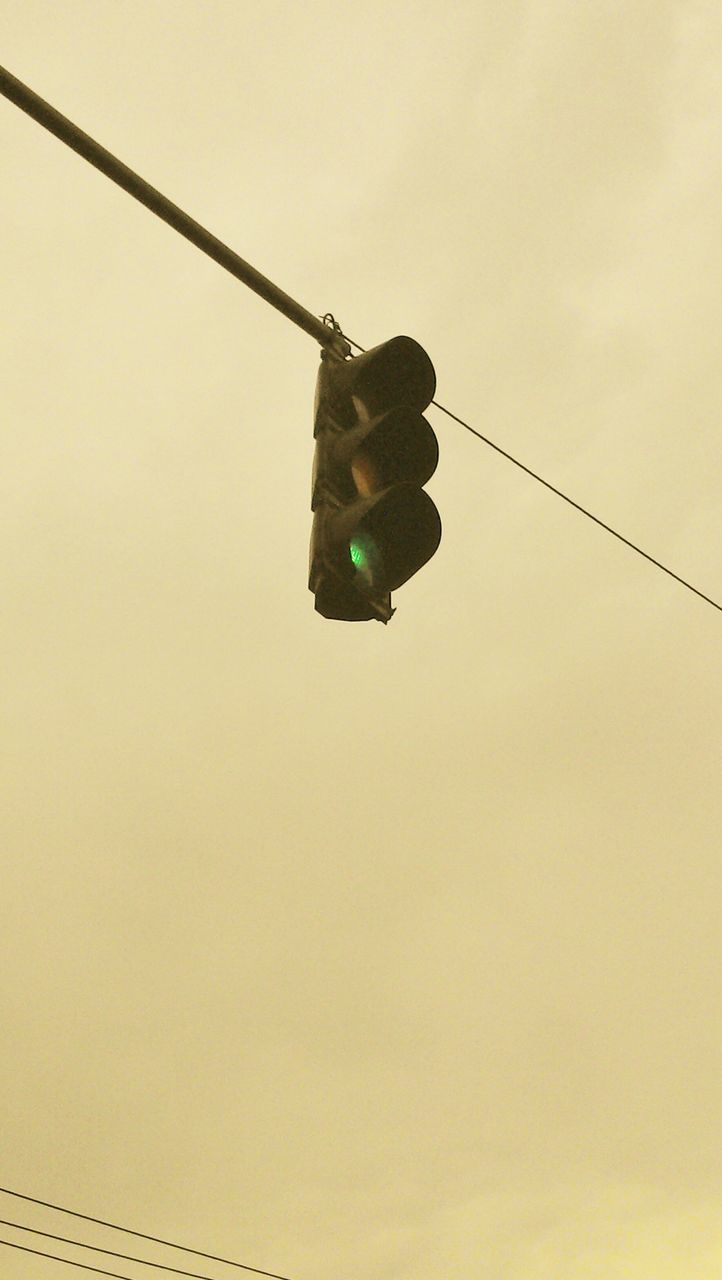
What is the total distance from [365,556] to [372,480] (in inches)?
11.1

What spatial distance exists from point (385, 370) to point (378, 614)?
0.78 m

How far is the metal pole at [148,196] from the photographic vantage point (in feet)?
9.94

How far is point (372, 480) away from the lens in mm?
3729

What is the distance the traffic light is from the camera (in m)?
3.55

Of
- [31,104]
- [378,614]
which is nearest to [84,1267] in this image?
[378,614]

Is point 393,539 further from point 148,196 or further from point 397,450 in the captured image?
point 148,196

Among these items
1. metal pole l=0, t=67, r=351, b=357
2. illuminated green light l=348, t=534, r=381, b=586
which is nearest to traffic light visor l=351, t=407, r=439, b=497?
illuminated green light l=348, t=534, r=381, b=586

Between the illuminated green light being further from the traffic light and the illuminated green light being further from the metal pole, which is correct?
the metal pole

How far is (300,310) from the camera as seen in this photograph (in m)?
3.73

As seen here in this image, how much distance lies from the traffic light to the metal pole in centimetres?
26

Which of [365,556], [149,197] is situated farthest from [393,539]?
[149,197]

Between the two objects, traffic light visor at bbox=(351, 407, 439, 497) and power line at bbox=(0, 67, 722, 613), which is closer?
power line at bbox=(0, 67, 722, 613)

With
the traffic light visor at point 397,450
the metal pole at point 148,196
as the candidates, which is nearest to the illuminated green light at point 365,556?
the traffic light visor at point 397,450

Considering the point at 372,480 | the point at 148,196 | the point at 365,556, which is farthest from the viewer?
the point at 372,480
